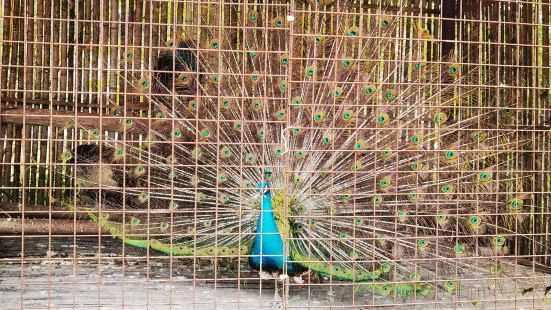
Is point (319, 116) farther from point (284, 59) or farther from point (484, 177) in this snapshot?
point (484, 177)

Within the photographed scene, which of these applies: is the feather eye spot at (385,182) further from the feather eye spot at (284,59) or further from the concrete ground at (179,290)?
the feather eye spot at (284,59)

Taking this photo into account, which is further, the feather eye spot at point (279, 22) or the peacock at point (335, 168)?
the feather eye spot at point (279, 22)

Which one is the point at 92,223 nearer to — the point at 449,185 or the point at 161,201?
the point at 161,201

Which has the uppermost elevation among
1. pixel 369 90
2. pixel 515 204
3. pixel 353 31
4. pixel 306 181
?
pixel 353 31

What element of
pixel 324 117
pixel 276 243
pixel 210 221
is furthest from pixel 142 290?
pixel 324 117

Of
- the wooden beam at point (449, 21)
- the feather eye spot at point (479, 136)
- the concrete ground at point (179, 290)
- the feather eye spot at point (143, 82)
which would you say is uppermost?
the wooden beam at point (449, 21)

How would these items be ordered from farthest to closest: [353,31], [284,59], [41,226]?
[41,226] → [284,59] → [353,31]

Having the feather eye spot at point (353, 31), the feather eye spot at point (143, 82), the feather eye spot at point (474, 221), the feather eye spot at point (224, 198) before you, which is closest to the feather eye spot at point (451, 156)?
the feather eye spot at point (474, 221)

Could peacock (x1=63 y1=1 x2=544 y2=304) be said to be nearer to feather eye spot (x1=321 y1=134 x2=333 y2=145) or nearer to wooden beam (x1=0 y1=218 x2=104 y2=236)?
feather eye spot (x1=321 y1=134 x2=333 y2=145)

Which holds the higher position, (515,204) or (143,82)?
(143,82)

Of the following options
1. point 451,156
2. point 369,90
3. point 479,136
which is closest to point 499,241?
point 451,156

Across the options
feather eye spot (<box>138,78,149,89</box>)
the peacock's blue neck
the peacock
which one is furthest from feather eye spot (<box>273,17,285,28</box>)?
the peacock's blue neck

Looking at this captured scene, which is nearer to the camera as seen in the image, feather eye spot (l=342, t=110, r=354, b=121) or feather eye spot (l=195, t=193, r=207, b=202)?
feather eye spot (l=342, t=110, r=354, b=121)

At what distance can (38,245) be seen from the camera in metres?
7.90
